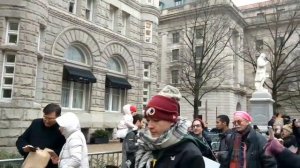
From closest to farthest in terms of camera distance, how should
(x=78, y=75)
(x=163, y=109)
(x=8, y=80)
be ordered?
(x=163, y=109)
(x=8, y=80)
(x=78, y=75)

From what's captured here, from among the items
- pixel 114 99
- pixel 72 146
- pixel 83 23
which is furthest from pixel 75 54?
pixel 72 146

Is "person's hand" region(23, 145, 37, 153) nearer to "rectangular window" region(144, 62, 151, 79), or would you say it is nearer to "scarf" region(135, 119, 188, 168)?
"scarf" region(135, 119, 188, 168)

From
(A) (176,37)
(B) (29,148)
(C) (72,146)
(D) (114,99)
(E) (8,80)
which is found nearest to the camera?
(C) (72,146)

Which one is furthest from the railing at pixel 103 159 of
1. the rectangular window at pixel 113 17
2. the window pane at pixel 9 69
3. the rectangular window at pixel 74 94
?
the rectangular window at pixel 113 17

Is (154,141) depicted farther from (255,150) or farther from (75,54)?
(75,54)

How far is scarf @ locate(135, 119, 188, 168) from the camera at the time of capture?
247 cm

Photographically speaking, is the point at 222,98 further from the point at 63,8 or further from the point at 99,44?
A: the point at 63,8

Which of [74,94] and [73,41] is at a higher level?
[73,41]

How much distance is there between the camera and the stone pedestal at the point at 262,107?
721 inches

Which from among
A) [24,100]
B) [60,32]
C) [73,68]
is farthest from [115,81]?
[24,100]

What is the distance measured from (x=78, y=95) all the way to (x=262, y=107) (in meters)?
11.6

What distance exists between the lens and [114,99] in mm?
24781

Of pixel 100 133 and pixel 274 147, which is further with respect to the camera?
pixel 100 133

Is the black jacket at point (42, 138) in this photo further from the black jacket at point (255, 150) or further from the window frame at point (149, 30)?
the window frame at point (149, 30)
